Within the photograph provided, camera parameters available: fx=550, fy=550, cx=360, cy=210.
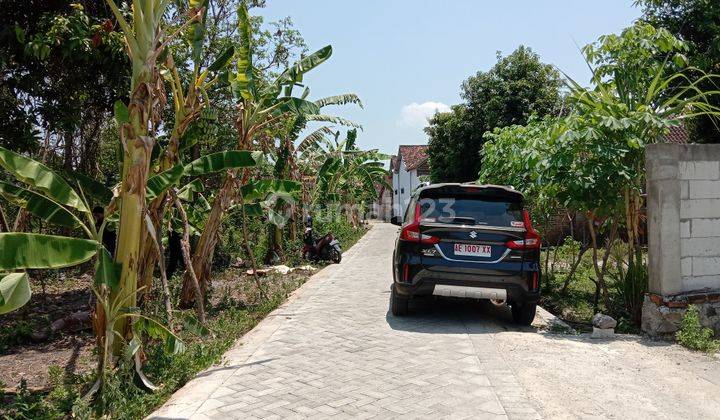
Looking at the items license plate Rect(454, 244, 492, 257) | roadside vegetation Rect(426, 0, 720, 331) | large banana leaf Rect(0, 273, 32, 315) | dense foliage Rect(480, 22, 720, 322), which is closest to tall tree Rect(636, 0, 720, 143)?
roadside vegetation Rect(426, 0, 720, 331)

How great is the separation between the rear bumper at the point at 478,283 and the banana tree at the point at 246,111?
308 centimetres

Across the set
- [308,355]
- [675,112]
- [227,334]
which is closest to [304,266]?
[227,334]

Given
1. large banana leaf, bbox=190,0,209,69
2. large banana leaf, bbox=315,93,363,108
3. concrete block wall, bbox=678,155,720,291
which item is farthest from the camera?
large banana leaf, bbox=315,93,363,108

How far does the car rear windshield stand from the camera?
751 cm

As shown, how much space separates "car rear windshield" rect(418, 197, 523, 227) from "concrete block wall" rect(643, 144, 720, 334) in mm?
1678

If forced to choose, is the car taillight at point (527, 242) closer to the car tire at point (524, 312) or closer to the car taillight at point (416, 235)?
the car tire at point (524, 312)

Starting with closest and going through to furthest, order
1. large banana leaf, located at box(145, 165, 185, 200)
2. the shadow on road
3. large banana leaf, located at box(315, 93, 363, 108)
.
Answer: large banana leaf, located at box(145, 165, 185, 200) → the shadow on road → large banana leaf, located at box(315, 93, 363, 108)

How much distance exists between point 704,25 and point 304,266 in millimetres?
11775

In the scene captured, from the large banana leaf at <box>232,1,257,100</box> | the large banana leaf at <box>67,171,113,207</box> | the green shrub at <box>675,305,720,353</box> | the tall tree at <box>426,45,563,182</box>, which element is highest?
the tall tree at <box>426,45,563,182</box>

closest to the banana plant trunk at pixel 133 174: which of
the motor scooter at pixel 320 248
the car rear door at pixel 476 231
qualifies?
the car rear door at pixel 476 231

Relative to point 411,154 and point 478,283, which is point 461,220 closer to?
point 478,283

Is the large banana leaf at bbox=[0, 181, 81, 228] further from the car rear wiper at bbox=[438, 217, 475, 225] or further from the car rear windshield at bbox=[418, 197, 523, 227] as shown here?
the car rear wiper at bbox=[438, 217, 475, 225]

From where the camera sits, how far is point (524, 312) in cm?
770

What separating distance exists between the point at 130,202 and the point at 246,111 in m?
4.27
